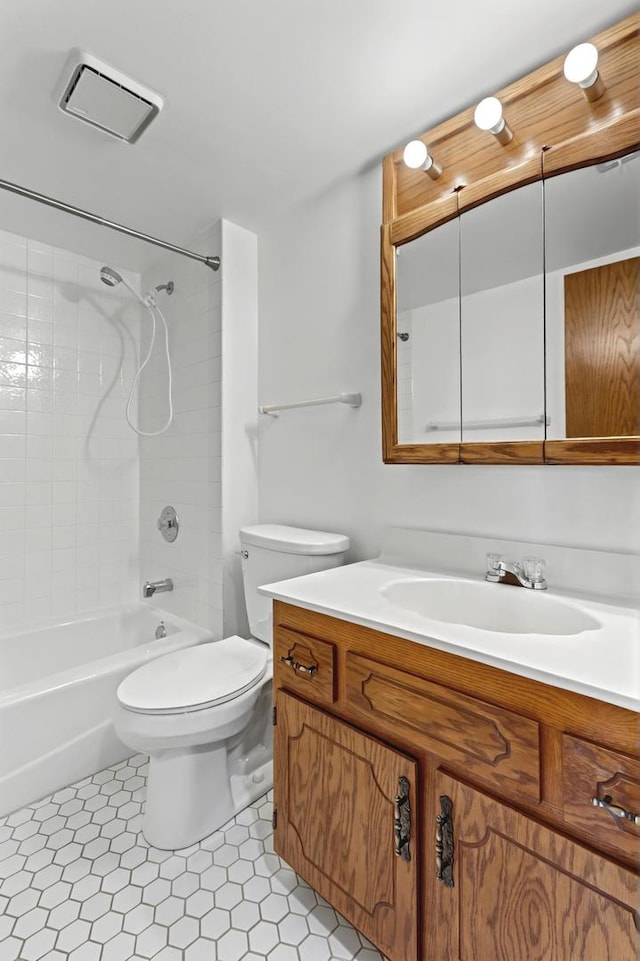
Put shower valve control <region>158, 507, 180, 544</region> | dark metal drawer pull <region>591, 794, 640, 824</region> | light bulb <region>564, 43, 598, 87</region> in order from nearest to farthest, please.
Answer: dark metal drawer pull <region>591, 794, 640, 824</region>, light bulb <region>564, 43, 598, 87</region>, shower valve control <region>158, 507, 180, 544</region>

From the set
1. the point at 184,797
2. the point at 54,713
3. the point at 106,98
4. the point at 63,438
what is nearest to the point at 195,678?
the point at 184,797

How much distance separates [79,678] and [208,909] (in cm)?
87

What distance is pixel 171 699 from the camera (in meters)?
1.37

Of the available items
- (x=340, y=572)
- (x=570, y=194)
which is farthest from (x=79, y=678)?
(x=570, y=194)

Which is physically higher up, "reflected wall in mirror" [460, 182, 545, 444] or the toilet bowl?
"reflected wall in mirror" [460, 182, 545, 444]

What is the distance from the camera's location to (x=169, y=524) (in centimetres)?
237

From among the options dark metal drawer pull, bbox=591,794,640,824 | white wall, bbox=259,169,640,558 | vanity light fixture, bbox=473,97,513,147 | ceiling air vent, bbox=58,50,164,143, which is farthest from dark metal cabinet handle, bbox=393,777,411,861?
ceiling air vent, bbox=58,50,164,143

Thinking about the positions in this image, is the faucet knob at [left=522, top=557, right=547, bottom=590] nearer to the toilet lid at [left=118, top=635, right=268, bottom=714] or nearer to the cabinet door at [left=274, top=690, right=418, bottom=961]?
the cabinet door at [left=274, top=690, right=418, bottom=961]

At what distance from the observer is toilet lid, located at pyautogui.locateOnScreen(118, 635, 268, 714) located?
4.47 feet

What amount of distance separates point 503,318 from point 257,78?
0.93 meters

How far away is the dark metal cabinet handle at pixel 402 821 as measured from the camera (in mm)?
941

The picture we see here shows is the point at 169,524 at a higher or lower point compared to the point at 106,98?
lower

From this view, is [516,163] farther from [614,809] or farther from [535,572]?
[614,809]

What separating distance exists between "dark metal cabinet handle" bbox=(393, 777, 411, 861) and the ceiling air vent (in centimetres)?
184
